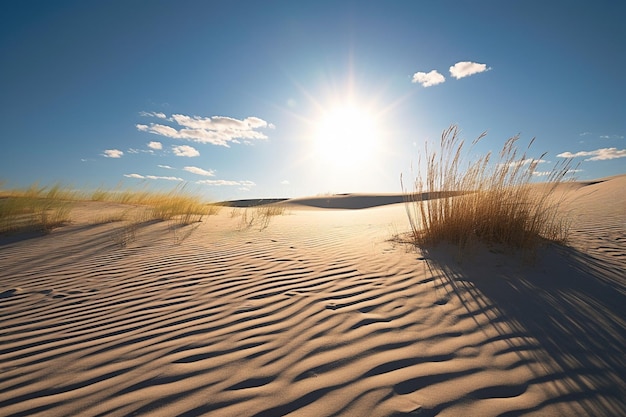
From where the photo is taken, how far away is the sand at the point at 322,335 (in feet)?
4.91

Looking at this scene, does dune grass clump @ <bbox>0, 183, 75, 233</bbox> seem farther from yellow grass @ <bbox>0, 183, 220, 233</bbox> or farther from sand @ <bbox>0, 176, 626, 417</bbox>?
sand @ <bbox>0, 176, 626, 417</bbox>

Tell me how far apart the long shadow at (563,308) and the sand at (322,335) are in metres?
0.01

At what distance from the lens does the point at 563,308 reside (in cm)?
240

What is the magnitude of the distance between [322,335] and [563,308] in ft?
6.17

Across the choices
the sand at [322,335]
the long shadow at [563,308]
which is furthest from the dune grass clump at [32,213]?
the long shadow at [563,308]

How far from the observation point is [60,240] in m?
5.59

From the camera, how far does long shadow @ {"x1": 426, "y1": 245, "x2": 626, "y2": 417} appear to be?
1.57 m

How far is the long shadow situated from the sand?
0.01 metres

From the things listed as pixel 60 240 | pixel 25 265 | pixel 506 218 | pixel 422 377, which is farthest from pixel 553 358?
pixel 60 240

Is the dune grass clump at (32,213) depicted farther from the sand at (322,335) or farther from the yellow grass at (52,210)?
the sand at (322,335)

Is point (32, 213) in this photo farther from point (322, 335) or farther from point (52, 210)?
point (322, 335)

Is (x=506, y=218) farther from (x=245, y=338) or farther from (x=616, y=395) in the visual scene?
(x=245, y=338)

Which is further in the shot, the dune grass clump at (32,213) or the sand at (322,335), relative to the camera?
the dune grass clump at (32,213)

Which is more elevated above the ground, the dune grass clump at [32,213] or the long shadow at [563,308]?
the dune grass clump at [32,213]
